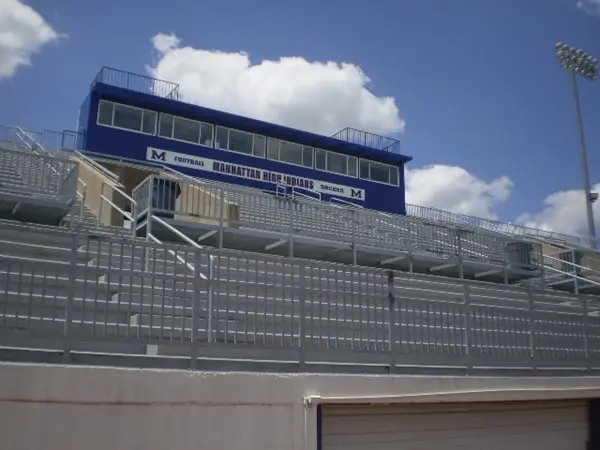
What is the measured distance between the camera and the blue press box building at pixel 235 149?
3150 cm

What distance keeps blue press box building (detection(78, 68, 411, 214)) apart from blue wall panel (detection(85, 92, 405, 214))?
0.05 m

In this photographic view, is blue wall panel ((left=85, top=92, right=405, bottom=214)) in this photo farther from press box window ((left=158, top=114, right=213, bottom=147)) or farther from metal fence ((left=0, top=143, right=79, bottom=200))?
metal fence ((left=0, top=143, right=79, bottom=200))

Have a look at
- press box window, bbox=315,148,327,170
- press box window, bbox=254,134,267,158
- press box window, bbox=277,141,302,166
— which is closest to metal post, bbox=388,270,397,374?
press box window, bbox=254,134,267,158

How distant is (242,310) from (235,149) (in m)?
29.2

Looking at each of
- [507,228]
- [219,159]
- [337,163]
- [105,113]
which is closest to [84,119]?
[105,113]

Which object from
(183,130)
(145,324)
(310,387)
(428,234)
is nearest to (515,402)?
(310,387)

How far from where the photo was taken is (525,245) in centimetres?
1852

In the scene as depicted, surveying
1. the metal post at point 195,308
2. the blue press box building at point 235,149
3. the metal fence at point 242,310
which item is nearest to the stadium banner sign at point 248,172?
the blue press box building at point 235,149

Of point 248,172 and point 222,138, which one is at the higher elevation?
point 222,138

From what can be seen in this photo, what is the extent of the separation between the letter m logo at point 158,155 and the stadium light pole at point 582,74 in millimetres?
20536

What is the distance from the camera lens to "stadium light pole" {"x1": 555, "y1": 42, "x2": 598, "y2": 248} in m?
29.9

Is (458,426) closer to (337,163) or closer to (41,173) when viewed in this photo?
(41,173)

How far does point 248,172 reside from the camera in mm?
35344

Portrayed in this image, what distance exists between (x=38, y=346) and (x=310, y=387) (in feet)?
8.78
